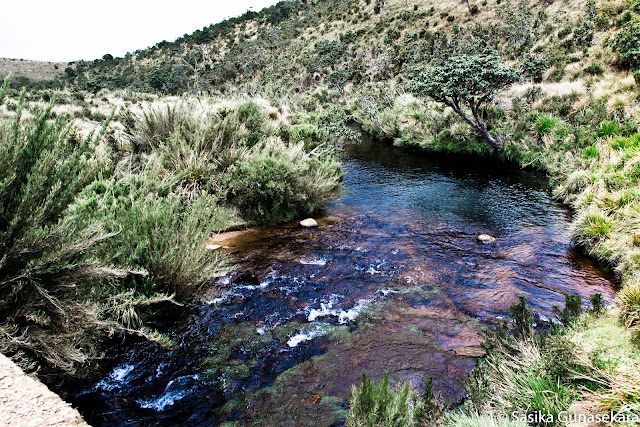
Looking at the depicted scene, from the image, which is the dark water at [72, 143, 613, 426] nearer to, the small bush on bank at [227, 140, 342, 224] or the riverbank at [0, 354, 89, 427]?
the small bush on bank at [227, 140, 342, 224]

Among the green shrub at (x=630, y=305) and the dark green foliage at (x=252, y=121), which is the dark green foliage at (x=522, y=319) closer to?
the green shrub at (x=630, y=305)

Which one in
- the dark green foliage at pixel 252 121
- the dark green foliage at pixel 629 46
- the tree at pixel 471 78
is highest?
the dark green foliage at pixel 629 46

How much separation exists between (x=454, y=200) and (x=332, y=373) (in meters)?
8.73

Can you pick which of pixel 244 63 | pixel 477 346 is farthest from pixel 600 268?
pixel 244 63

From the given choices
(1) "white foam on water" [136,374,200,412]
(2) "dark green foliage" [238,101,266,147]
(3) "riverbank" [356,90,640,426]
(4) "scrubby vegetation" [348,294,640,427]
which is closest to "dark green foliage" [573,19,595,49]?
(3) "riverbank" [356,90,640,426]

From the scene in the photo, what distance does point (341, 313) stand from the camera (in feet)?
18.6

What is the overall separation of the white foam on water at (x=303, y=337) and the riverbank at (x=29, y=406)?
3149 millimetres

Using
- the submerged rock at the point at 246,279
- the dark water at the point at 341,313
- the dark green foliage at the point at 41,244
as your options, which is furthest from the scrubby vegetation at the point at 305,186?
the submerged rock at the point at 246,279

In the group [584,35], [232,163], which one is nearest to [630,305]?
[232,163]

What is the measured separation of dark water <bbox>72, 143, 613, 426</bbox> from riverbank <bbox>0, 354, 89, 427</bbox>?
74.1 inches

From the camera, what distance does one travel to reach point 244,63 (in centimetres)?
5253

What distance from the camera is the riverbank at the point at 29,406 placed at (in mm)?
1790

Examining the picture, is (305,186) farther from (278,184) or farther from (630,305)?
(630,305)

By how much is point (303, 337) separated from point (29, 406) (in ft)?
11.4
